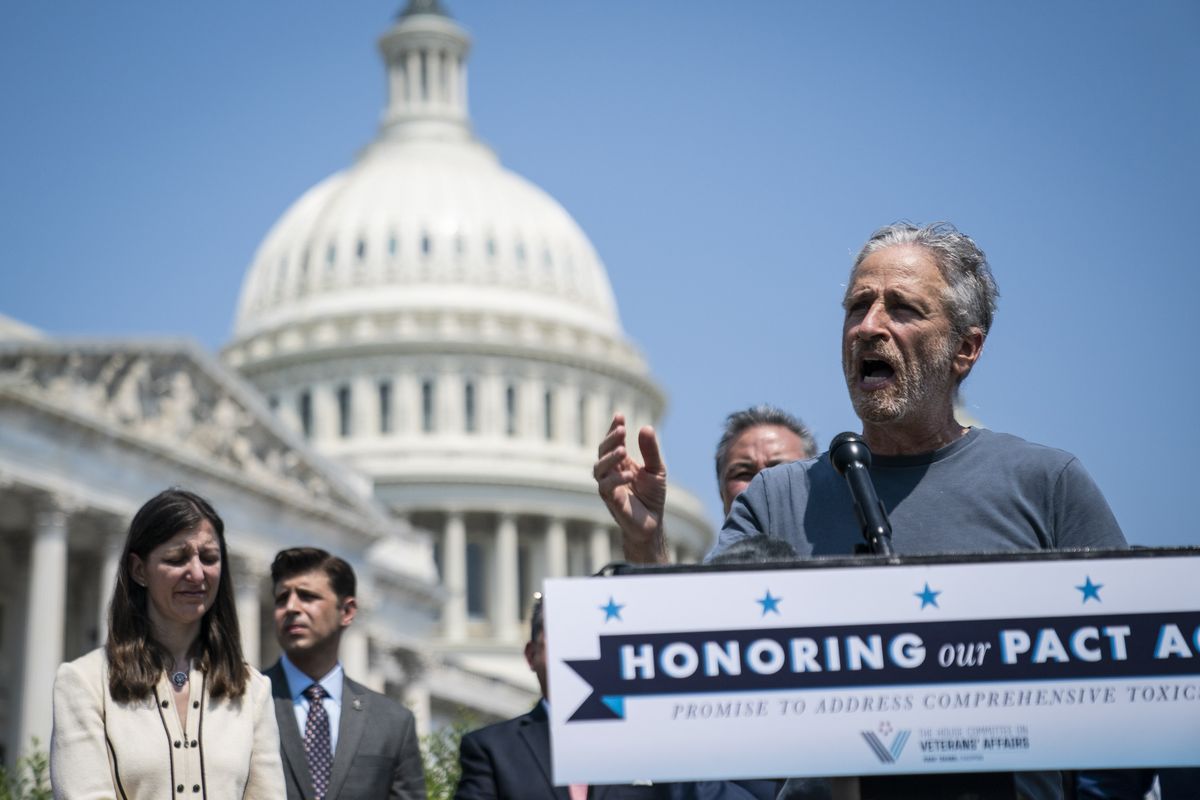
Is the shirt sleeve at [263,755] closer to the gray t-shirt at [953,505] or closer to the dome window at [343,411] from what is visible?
the gray t-shirt at [953,505]

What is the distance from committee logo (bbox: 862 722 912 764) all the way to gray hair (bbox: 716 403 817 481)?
541 centimetres

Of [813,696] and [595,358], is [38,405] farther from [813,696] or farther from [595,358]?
[595,358]

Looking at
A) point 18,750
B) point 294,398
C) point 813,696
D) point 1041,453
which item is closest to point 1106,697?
point 813,696

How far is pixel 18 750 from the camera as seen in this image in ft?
132

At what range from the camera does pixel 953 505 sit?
446 cm

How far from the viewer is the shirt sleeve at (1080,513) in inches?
173

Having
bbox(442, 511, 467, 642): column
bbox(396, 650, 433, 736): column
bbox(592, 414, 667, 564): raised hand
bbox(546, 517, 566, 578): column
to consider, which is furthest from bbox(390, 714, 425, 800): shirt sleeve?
bbox(546, 517, 566, 578): column

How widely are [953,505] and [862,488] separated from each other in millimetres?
450

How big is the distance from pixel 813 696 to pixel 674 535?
92932mm

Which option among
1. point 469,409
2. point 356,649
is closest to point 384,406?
point 469,409

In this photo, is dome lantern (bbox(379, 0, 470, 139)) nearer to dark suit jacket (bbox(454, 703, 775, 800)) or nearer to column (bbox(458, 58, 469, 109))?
column (bbox(458, 58, 469, 109))

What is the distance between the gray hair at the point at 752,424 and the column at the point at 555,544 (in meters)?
80.3

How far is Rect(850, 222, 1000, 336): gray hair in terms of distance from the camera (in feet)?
15.5

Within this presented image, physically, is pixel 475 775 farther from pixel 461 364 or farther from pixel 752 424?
pixel 461 364
